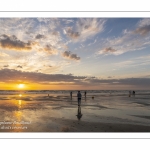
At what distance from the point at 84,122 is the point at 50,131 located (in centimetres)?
361

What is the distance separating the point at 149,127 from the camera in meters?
14.5
